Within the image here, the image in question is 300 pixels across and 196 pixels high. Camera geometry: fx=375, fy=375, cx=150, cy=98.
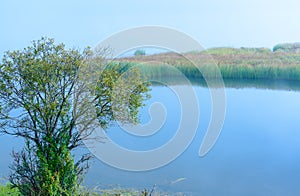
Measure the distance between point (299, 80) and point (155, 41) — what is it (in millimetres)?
6124

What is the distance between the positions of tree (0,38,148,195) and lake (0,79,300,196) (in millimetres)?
706

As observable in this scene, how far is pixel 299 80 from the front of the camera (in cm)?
830

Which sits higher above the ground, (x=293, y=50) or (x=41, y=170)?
(x=293, y=50)

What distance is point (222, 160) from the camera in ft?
15.1

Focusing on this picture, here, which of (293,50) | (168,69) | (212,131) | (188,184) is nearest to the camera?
(212,131)

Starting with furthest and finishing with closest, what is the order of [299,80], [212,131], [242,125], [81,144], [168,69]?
[299,80] < [242,125] < [168,69] < [212,131] < [81,144]

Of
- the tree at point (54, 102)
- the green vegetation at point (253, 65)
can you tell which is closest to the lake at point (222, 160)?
the tree at point (54, 102)

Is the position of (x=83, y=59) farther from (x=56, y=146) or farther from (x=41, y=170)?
(x=41, y=170)

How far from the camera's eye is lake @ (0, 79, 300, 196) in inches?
157

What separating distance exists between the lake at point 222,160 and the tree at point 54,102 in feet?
2.32

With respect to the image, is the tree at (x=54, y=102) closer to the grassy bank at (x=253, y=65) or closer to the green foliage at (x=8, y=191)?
the green foliage at (x=8, y=191)

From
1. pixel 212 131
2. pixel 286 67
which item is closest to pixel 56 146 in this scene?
pixel 212 131

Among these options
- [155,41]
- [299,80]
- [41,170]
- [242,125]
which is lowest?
[41,170]

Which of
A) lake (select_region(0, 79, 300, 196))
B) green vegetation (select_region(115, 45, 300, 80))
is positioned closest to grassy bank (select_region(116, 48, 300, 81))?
green vegetation (select_region(115, 45, 300, 80))
